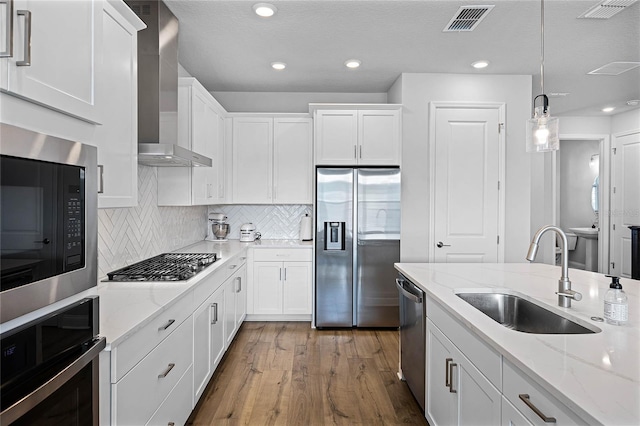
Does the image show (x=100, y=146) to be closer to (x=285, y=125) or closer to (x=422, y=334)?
(x=422, y=334)

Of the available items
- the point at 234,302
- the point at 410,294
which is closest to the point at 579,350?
the point at 410,294

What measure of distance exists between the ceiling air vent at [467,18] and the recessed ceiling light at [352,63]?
3.01 feet

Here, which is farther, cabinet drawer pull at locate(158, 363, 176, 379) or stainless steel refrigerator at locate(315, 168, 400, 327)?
stainless steel refrigerator at locate(315, 168, 400, 327)

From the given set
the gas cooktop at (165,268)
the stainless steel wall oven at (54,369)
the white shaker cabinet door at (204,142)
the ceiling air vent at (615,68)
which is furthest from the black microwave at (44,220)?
the ceiling air vent at (615,68)

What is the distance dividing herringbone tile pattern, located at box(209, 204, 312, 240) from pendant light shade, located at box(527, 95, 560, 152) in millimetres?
2907

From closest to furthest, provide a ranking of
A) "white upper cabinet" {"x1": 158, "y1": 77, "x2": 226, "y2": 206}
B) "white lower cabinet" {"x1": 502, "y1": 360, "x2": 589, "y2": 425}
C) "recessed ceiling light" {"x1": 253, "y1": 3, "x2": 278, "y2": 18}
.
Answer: "white lower cabinet" {"x1": 502, "y1": 360, "x2": 589, "y2": 425} < "recessed ceiling light" {"x1": 253, "y1": 3, "x2": 278, "y2": 18} < "white upper cabinet" {"x1": 158, "y1": 77, "x2": 226, "y2": 206}

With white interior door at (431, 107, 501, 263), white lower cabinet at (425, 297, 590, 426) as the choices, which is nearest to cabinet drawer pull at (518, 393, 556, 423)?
white lower cabinet at (425, 297, 590, 426)

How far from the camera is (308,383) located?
2.73 m

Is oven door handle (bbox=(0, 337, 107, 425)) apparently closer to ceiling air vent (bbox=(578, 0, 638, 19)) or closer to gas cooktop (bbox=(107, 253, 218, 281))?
gas cooktop (bbox=(107, 253, 218, 281))

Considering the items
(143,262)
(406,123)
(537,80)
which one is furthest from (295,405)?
(537,80)

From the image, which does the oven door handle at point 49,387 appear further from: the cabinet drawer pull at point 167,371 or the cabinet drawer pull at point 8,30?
the cabinet drawer pull at point 8,30

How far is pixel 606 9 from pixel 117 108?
3.25 m

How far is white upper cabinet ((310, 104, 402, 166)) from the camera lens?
3916 mm

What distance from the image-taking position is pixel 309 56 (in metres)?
3.42
